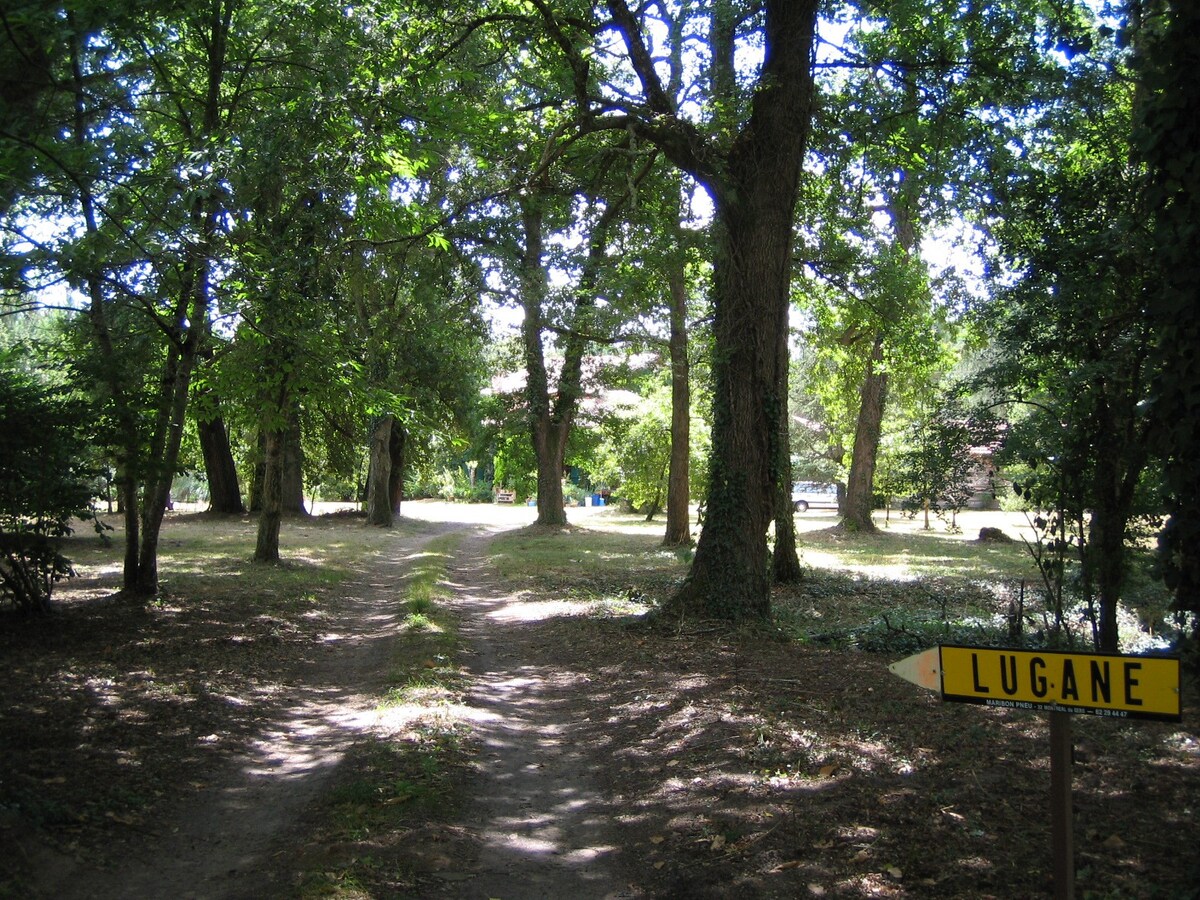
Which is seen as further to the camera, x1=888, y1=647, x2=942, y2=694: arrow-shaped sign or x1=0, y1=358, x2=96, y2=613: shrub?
x1=0, y1=358, x2=96, y2=613: shrub

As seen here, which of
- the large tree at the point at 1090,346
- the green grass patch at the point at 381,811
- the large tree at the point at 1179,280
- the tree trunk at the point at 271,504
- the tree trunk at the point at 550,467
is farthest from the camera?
the tree trunk at the point at 550,467

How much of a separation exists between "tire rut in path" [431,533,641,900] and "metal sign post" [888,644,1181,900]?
2.08m

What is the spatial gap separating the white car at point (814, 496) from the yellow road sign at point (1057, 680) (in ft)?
186

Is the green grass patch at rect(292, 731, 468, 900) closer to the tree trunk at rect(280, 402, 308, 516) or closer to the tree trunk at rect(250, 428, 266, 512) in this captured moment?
the tree trunk at rect(250, 428, 266, 512)

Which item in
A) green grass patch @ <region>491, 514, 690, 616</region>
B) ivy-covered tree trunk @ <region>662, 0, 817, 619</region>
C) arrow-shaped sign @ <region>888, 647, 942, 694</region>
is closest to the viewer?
arrow-shaped sign @ <region>888, 647, 942, 694</region>

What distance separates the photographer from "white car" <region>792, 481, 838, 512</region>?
60.1 metres

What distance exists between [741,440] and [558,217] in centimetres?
647

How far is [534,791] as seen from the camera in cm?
602

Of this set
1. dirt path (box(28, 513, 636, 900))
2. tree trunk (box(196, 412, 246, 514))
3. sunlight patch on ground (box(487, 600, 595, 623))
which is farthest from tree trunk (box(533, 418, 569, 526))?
dirt path (box(28, 513, 636, 900))

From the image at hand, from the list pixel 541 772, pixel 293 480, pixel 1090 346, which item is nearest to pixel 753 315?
pixel 1090 346

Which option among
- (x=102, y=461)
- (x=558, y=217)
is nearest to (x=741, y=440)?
(x=558, y=217)

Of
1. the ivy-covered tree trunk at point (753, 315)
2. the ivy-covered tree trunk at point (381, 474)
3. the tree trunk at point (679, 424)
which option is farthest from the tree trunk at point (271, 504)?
the ivy-covered tree trunk at point (381, 474)

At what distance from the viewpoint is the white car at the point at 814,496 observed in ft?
197

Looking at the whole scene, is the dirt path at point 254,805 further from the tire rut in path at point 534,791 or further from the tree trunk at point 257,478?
the tree trunk at point 257,478
